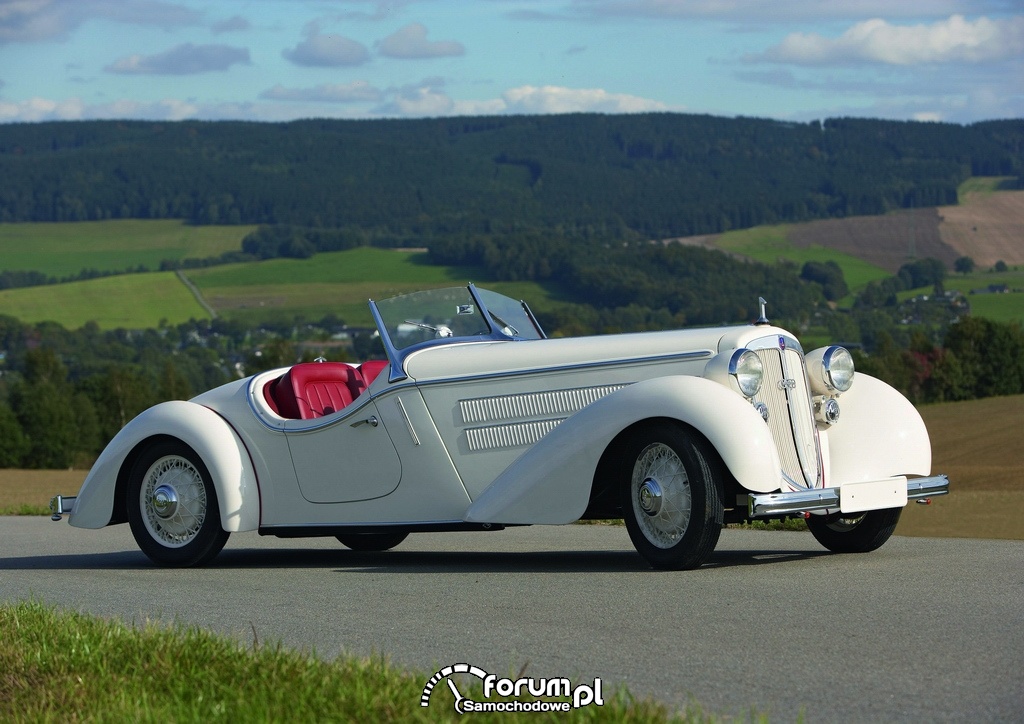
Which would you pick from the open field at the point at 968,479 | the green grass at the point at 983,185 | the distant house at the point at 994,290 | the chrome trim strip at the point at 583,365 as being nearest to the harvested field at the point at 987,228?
the distant house at the point at 994,290

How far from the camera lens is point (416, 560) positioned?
8516 mm

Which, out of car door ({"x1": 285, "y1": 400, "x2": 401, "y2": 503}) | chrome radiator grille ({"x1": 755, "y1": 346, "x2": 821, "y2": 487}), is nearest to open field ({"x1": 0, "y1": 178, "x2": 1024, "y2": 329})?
car door ({"x1": 285, "y1": 400, "x2": 401, "y2": 503})

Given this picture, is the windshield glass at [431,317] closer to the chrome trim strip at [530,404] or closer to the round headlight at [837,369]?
the chrome trim strip at [530,404]

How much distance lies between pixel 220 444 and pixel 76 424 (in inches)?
2568

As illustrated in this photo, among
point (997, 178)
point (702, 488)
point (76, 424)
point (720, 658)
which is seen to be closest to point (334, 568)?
point (702, 488)

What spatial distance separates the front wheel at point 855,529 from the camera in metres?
7.93

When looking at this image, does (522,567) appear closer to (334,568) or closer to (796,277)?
(334,568)

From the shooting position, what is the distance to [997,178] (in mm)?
146125

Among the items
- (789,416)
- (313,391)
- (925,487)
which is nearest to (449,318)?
(313,391)

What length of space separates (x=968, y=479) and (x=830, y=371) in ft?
48.5

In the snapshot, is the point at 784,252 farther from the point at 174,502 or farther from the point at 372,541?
the point at 174,502

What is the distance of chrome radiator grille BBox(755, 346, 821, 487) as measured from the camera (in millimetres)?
7234

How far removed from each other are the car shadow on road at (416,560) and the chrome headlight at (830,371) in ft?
3.35

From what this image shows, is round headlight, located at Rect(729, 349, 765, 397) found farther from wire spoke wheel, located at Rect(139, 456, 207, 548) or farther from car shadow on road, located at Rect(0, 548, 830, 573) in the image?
wire spoke wheel, located at Rect(139, 456, 207, 548)
